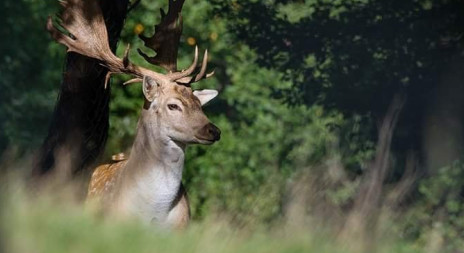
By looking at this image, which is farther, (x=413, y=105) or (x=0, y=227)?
(x=413, y=105)

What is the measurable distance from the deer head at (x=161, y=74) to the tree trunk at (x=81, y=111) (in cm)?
30

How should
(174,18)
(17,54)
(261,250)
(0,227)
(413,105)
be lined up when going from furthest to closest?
(17,54), (413,105), (174,18), (261,250), (0,227)

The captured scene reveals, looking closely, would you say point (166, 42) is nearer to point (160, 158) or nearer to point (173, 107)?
point (173, 107)

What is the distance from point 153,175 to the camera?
9.67 metres

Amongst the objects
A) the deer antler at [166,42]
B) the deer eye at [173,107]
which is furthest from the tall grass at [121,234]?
the deer antler at [166,42]

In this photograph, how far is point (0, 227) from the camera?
5.65 meters

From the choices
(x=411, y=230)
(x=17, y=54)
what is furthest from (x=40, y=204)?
(x=17, y=54)

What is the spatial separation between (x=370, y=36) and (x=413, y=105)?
0.88 m

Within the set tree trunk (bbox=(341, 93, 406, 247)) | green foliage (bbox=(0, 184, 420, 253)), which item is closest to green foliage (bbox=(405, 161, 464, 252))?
tree trunk (bbox=(341, 93, 406, 247))

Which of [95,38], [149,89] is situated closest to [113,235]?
[149,89]

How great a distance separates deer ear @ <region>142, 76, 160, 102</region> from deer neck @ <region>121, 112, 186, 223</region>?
0.19 m

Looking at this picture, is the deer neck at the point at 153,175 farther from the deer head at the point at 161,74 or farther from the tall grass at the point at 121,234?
the tall grass at the point at 121,234

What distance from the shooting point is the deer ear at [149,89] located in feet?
32.4

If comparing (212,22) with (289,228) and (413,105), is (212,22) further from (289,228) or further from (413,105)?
(289,228)
